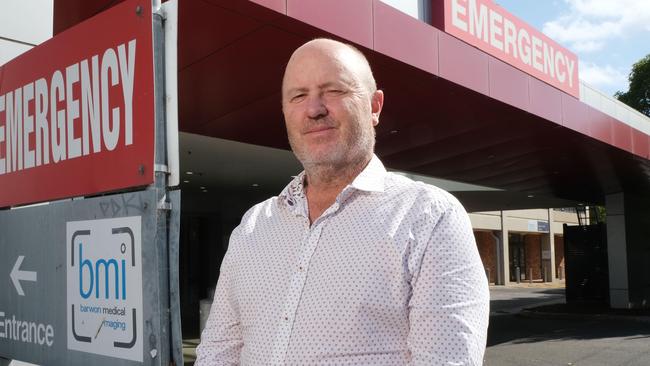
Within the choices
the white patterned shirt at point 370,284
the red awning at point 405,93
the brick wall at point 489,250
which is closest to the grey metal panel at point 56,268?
the white patterned shirt at point 370,284

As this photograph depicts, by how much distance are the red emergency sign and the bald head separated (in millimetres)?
552

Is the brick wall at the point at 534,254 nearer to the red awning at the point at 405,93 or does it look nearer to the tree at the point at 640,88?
the tree at the point at 640,88

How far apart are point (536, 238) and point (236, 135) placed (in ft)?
117

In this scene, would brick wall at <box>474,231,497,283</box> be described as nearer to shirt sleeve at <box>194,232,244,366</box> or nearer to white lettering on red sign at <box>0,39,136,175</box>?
white lettering on red sign at <box>0,39,136,175</box>

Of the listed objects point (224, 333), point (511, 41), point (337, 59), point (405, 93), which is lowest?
point (224, 333)

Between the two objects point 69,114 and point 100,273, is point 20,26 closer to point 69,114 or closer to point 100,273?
point 69,114

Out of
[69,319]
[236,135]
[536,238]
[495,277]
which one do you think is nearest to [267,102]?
[236,135]

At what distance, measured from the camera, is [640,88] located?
1558 inches

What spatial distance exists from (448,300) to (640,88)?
4281cm

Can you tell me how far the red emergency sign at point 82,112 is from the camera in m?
2.16

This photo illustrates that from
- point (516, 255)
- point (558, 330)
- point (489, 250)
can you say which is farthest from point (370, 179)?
point (516, 255)

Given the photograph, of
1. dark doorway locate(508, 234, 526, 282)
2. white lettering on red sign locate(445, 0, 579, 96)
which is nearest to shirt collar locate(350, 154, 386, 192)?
white lettering on red sign locate(445, 0, 579, 96)

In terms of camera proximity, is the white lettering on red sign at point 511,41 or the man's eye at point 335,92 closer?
the man's eye at point 335,92

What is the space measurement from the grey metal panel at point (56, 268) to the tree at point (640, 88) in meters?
41.3
